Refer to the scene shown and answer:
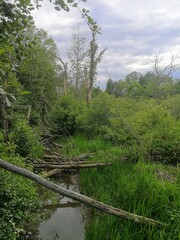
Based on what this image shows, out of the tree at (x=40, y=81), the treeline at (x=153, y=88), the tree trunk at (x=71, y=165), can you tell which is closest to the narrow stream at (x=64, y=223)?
the tree trunk at (x=71, y=165)

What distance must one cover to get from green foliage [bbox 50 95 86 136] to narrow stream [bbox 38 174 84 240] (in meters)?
7.13

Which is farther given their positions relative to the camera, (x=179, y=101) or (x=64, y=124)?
(x=179, y=101)

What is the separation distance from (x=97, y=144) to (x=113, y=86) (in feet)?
121

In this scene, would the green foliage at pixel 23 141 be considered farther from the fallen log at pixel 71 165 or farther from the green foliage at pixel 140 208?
the green foliage at pixel 140 208

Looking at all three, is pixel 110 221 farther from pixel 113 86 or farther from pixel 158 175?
pixel 113 86

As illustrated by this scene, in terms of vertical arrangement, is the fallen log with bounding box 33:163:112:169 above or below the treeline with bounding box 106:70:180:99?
below

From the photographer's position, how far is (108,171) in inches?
225

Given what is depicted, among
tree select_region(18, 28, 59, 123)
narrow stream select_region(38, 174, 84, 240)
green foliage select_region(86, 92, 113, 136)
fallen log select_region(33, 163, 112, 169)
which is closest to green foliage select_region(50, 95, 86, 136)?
green foliage select_region(86, 92, 113, 136)

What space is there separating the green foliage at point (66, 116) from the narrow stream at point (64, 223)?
7.13 metres

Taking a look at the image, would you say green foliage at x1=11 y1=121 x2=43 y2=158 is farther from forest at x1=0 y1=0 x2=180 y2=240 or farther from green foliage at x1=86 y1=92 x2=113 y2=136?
green foliage at x1=86 y1=92 x2=113 y2=136

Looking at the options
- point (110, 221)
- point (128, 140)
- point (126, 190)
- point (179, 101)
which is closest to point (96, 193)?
point (126, 190)

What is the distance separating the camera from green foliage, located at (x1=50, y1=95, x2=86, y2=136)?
41.8ft

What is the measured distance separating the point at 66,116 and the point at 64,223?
8821mm

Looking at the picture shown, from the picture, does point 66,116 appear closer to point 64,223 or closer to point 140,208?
point 64,223
